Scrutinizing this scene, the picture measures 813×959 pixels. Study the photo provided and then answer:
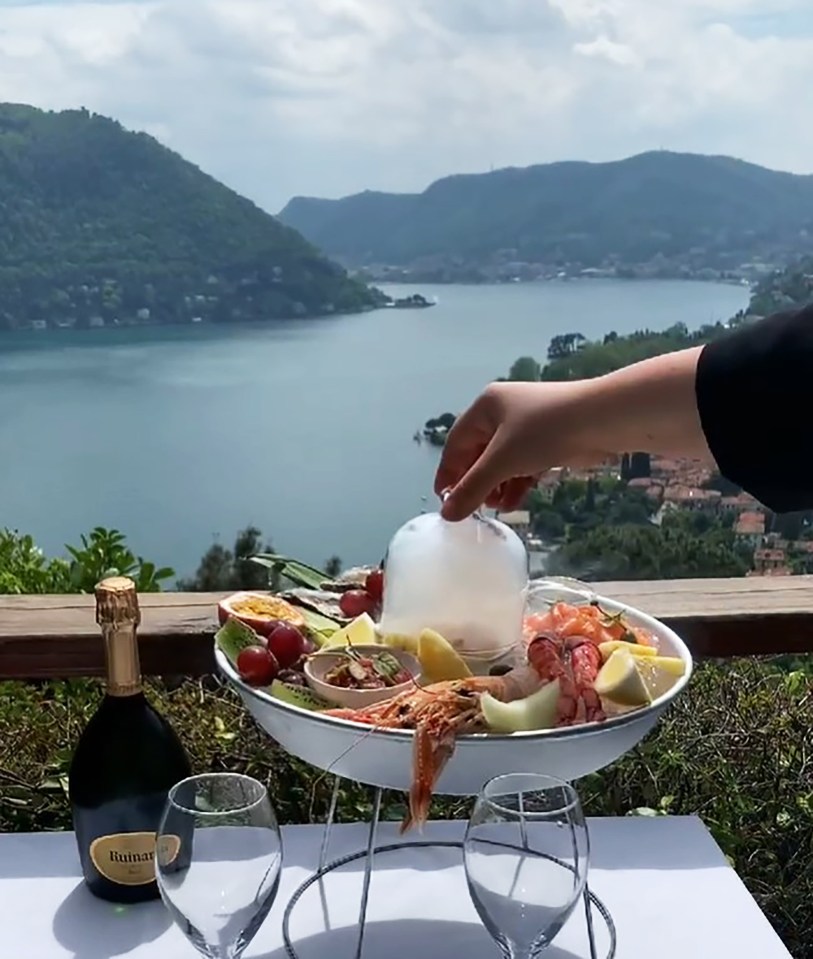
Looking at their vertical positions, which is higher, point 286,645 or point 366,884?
point 286,645

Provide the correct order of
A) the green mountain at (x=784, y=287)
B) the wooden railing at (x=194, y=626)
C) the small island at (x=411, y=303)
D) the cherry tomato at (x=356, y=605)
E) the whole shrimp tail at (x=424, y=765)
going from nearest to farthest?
the whole shrimp tail at (x=424, y=765) < the cherry tomato at (x=356, y=605) < the wooden railing at (x=194, y=626) < the green mountain at (x=784, y=287) < the small island at (x=411, y=303)

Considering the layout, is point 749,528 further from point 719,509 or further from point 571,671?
point 571,671

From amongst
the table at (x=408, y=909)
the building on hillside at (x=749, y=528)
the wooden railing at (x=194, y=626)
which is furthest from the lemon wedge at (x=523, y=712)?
the building on hillside at (x=749, y=528)

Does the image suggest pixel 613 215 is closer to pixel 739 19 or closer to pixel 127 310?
pixel 739 19

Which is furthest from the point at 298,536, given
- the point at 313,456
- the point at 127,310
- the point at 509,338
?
the point at 127,310

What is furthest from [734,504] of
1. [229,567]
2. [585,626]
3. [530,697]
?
[530,697]

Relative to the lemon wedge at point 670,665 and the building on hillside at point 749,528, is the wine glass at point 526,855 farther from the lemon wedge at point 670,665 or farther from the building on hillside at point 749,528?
the building on hillside at point 749,528
